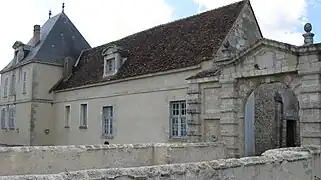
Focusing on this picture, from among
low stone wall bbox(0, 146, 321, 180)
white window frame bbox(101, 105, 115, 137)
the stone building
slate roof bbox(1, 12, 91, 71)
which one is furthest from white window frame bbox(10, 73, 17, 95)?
low stone wall bbox(0, 146, 321, 180)

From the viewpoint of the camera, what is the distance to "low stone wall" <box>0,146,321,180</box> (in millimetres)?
3115

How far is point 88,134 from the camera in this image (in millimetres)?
18125

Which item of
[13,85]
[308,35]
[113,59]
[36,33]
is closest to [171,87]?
[113,59]

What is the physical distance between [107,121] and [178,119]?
5296 millimetres

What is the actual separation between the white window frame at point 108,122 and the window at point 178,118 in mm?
4141

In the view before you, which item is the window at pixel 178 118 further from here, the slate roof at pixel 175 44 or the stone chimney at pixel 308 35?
the stone chimney at pixel 308 35

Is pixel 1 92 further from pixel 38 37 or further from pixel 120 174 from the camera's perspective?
pixel 120 174

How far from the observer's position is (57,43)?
2292 centimetres

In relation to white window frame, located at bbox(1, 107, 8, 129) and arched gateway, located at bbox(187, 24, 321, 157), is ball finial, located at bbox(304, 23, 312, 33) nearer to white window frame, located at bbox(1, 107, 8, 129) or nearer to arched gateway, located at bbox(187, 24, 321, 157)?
arched gateway, located at bbox(187, 24, 321, 157)

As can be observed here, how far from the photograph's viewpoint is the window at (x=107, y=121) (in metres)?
16.8

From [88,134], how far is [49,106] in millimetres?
4841

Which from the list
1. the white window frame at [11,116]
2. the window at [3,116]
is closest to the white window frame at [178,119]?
the white window frame at [11,116]

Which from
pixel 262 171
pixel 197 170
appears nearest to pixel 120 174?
pixel 197 170

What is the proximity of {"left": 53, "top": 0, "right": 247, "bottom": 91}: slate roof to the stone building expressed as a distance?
0.06 m
